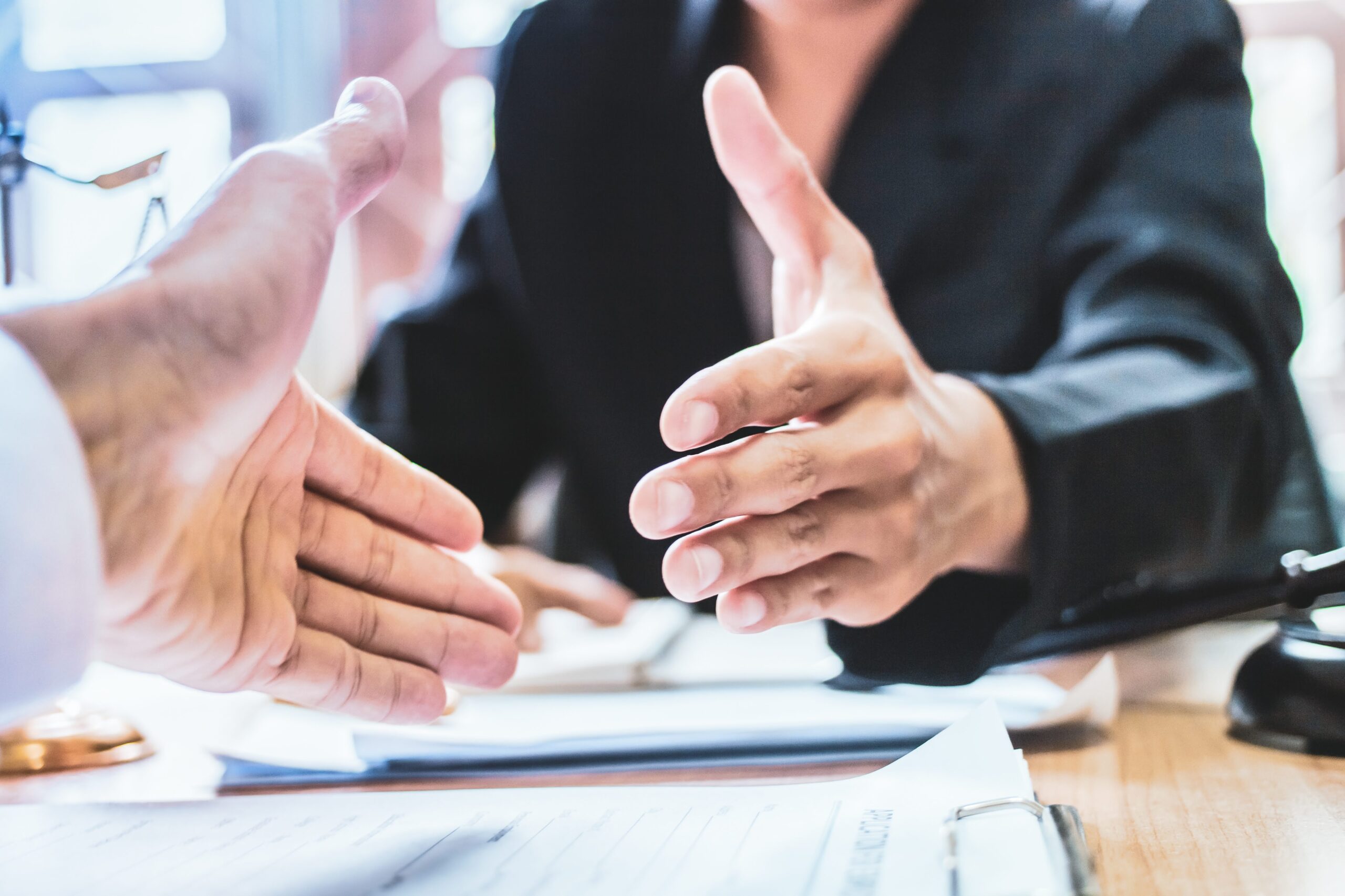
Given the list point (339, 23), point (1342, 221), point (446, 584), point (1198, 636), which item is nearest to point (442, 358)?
point (446, 584)

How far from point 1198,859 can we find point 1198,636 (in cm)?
35

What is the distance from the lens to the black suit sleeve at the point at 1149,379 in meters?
0.38

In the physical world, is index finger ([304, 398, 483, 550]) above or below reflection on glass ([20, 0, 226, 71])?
below

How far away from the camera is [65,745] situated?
363mm

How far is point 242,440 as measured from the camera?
10.4 inches

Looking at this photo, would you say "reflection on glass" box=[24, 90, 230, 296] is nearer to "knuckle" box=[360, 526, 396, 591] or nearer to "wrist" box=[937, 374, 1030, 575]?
"knuckle" box=[360, 526, 396, 591]

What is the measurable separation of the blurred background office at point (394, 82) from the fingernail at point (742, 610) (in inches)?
40.7

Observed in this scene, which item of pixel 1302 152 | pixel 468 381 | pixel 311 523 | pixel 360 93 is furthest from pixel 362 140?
pixel 1302 152

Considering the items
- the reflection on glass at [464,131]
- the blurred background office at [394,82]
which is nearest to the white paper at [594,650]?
the blurred background office at [394,82]

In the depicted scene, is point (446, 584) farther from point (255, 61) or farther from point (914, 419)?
point (255, 61)

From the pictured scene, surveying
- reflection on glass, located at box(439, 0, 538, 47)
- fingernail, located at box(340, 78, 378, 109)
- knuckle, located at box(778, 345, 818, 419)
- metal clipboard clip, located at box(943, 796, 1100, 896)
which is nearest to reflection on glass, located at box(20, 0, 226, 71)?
reflection on glass, located at box(439, 0, 538, 47)

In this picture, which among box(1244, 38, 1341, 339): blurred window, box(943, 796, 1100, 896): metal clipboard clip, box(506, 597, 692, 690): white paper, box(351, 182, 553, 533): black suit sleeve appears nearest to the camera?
box(943, 796, 1100, 896): metal clipboard clip

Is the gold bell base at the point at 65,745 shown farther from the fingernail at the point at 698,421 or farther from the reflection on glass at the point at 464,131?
the reflection on glass at the point at 464,131

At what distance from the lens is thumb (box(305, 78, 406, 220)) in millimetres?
→ 263
